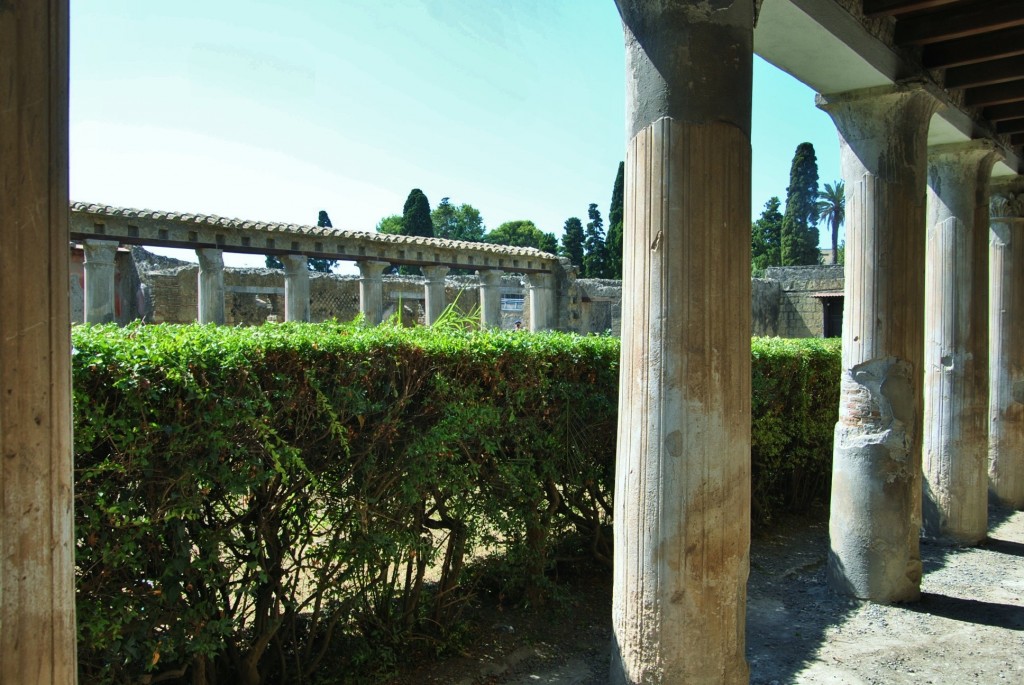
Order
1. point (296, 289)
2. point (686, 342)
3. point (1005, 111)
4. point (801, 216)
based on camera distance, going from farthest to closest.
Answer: point (801, 216)
point (296, 289)
point (1005, 111)
point (686, 342)

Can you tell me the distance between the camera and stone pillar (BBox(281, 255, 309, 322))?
46.2 feet

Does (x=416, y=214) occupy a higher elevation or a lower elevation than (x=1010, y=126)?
higher

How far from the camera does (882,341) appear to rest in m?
4.65

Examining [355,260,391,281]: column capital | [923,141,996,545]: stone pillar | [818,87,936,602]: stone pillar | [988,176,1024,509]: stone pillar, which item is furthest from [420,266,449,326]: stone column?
[818,87,936,602]: stone pillar

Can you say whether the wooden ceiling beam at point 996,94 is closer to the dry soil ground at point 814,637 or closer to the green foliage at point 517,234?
the dry soil ground at point 814,637

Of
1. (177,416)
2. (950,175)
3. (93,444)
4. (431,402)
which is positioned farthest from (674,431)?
(950,175)

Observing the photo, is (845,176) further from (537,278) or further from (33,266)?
(537,278)

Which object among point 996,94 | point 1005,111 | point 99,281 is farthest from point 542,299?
point 996,94

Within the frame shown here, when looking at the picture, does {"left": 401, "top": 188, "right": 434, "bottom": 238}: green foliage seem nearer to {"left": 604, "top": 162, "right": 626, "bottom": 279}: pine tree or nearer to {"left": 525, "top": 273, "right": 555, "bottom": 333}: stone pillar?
{"left": 604, "top": 162, "right": 626, "bottom": 279}: pine tree

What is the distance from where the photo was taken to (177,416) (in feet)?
8.61

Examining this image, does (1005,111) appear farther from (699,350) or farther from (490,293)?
(490,293)

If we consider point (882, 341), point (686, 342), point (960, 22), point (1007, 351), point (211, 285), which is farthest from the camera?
point (211, 285)

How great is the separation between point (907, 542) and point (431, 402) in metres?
3.29

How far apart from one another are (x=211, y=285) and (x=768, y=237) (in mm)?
44187
